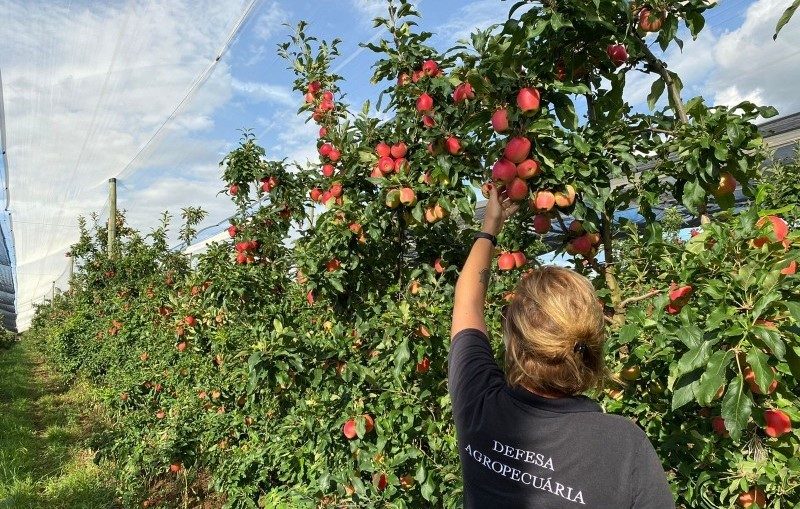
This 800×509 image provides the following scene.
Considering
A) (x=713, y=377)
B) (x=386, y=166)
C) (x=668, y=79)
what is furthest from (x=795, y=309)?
(x=386, y=166)

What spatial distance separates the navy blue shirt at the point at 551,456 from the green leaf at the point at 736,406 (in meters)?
0.24

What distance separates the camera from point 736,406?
1.11 metres

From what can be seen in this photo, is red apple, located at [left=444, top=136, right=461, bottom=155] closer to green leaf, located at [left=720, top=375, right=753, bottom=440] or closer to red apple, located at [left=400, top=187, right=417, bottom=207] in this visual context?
red apple, located at [left=400, top=187, right=417, bottom=207]

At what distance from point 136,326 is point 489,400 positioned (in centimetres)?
646

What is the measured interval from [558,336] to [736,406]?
16.3 inches

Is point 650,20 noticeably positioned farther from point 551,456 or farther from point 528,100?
point 551,456

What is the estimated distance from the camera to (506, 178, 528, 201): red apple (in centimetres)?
153

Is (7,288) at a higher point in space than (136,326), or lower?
higher

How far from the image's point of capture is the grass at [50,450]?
410 centimetres

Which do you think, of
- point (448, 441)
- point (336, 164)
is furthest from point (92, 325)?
point (448, 441)

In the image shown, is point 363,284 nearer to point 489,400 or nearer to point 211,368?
point 489,400

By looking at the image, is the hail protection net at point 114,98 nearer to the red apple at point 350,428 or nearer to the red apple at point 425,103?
the red apple at point 425,103

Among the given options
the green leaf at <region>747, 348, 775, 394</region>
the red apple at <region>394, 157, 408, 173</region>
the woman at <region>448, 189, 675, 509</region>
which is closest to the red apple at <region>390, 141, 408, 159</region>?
the red apple at <region>394, 157, 408, 173</region>

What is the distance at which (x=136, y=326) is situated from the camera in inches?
263
